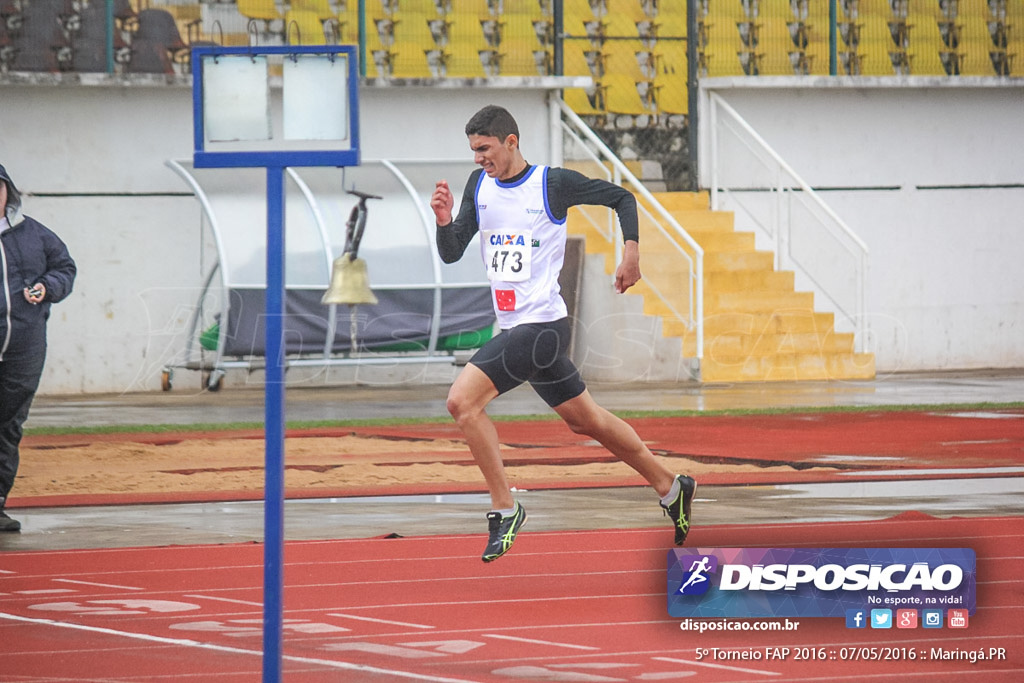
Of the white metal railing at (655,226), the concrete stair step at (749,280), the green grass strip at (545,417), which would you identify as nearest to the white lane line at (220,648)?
the green grass strip at (545,417)

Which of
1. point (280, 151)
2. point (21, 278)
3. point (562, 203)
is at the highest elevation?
point (562, 203)

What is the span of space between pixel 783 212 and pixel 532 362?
18.4 meters

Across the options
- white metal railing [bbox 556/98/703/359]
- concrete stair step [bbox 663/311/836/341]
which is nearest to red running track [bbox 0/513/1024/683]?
white metal railing [bbox 556/98/703/359]

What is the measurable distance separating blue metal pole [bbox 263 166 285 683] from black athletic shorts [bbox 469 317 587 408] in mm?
3046

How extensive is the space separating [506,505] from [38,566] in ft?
7.80

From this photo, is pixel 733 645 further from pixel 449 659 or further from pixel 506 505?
pixel 506 505

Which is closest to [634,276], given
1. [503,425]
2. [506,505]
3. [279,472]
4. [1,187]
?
[506,505]

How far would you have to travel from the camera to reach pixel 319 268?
22016 millimetres

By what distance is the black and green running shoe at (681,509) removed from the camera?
26.0ft

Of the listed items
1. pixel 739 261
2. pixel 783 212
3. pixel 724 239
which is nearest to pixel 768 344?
pixel 739 261

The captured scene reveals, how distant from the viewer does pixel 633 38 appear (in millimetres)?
25750

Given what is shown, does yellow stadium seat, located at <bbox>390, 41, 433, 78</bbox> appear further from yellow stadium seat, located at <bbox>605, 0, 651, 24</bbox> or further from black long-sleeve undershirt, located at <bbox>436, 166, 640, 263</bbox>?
black long-sleeve undershirt, located at <bbox>436, 166, 640, 263</bbox>

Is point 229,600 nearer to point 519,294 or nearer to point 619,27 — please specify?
point 519,294
